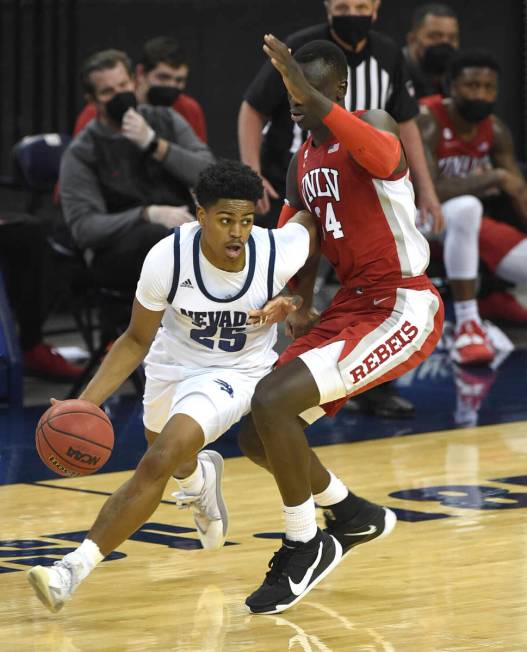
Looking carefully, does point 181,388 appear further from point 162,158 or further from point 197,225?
point 162,158

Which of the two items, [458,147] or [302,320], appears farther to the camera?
[458,147]

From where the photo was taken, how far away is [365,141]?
4.75 metres

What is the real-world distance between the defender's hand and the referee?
2664 millimetres

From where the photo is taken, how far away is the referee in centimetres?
743

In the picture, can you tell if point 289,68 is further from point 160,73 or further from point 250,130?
point 160,73

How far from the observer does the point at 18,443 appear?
720 centimetres

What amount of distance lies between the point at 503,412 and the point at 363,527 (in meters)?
2.76

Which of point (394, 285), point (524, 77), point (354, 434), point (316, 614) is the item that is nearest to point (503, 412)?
point (354, 434)

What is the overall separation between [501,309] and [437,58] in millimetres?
1685

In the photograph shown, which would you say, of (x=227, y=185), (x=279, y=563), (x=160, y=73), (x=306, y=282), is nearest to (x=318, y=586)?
(x=279, y=563)

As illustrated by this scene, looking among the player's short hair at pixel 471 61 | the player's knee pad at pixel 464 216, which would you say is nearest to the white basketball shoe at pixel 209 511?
the player's knee pad at pixel 464 216

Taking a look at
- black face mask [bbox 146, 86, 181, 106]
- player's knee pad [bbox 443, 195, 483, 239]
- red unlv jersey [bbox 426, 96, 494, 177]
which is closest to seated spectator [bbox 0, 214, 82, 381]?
black face mask [bbox 146, 86, 181, 106]

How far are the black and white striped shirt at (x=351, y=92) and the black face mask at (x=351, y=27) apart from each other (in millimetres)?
78

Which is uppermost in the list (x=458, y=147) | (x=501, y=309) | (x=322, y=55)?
(x=322, y=55)
